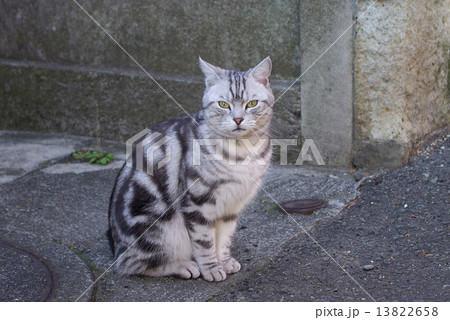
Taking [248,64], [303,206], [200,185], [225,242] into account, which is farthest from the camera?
[248,64]

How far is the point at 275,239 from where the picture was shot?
3748 millimetres

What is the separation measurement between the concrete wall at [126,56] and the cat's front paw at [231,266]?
1712mm

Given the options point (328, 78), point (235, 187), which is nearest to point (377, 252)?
point (235, 187)

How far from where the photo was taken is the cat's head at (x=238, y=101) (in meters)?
3.21

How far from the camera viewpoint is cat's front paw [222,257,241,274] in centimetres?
337

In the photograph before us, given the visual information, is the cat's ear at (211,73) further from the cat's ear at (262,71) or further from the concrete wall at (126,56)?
the concrete wall at (126,56)

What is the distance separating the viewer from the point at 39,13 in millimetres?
5629

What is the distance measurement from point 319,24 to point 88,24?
84.5 inches

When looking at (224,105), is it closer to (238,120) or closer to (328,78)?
(238,120)

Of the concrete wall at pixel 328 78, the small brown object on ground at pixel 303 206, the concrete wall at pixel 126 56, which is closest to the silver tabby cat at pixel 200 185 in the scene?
the small brown object on ground at pixel 303 206

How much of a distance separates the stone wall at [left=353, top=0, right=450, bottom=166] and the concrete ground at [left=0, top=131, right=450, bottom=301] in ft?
0.72

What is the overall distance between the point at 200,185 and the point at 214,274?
0.51m

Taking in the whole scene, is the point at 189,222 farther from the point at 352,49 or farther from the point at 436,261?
the point at 352,49

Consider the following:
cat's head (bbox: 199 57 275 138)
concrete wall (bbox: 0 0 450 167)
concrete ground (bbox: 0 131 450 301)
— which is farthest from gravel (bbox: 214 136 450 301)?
cat's head (bbox: 199 57 275 138)
